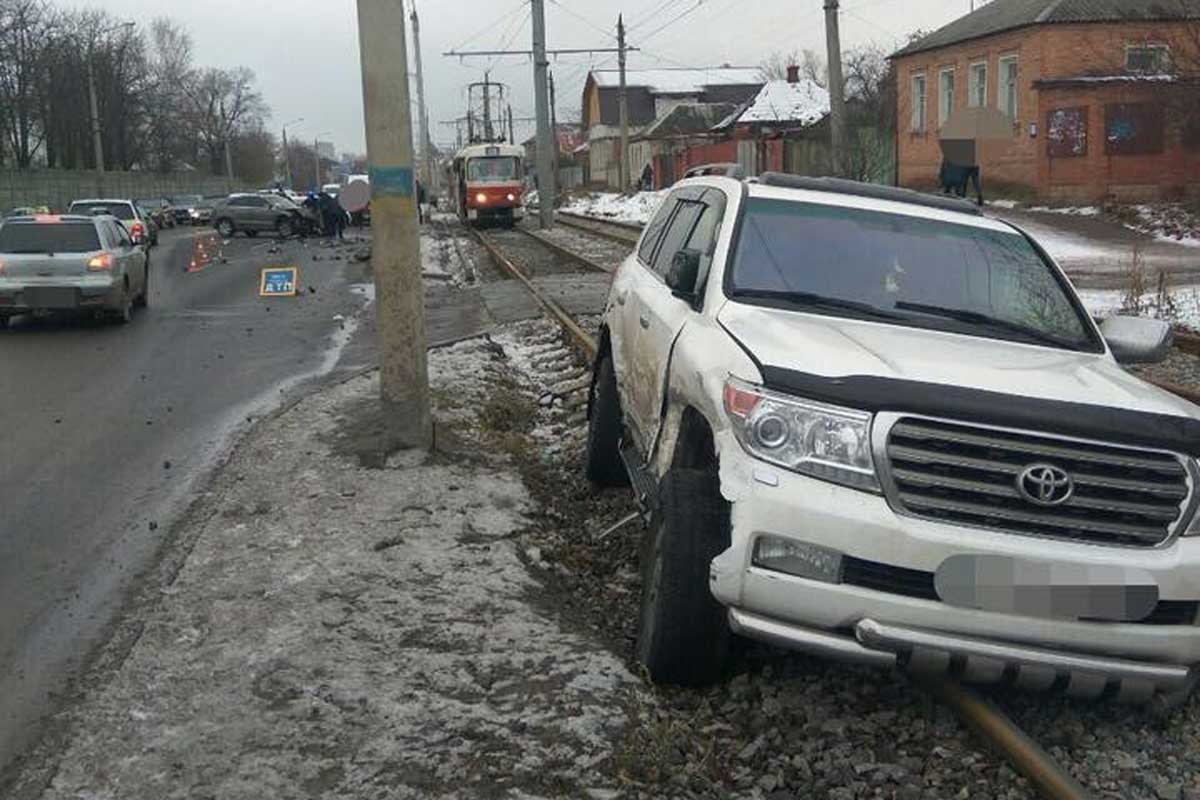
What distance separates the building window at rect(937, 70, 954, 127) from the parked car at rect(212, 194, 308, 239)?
75.2ft

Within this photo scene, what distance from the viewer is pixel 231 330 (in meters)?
16.1

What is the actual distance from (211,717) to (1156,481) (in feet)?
10.4

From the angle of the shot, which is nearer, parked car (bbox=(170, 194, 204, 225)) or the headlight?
the headlight

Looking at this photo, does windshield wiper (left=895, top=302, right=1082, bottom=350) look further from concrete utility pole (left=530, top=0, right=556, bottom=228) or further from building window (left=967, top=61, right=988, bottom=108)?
building window (left=967, top=61, right=988, bottom=108)

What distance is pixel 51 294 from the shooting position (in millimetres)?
15586

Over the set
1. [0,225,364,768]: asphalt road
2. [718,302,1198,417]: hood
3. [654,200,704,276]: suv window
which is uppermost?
[654,200,704,276]: suv window

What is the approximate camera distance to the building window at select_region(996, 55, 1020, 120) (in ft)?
125

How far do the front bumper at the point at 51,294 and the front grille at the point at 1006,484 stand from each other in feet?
46.4

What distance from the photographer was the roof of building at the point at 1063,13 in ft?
112

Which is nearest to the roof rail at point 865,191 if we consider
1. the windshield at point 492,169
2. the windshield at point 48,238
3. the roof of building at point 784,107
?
the windshield at point 48,238

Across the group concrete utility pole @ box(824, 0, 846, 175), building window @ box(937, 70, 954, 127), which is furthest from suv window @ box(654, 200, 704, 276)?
building window @ box(937, 70, 954, 127)

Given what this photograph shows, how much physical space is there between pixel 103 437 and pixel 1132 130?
3186cm

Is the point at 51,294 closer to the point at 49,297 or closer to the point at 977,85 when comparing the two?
the point at 49,297

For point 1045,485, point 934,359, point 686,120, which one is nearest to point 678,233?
point 934,359
